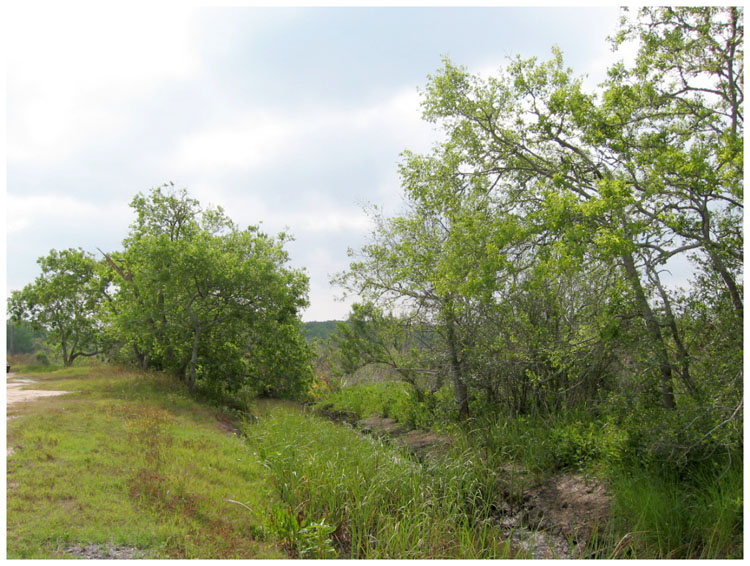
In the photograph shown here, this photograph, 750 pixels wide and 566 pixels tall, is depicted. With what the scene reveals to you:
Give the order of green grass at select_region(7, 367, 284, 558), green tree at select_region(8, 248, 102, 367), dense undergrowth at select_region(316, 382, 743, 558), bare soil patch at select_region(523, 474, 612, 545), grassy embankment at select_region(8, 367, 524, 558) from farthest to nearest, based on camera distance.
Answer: green tree at select_region(8, 248, 102, 367) → bare soil patch at select_region(523, 474, 612, 545) → dense undergrowth at select_region(316, 382, 743, 558) → grassy embankment at select_region(8, 367, 524, 558) → green grass at select_region(7, 367, 284, 558)

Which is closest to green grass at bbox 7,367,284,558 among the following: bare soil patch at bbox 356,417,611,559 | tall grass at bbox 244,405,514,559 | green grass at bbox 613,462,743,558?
tall grass at bbox 244,405,514,559

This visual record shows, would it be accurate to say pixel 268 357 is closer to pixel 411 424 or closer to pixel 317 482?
pixel 411 424

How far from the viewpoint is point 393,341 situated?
17.2 metres

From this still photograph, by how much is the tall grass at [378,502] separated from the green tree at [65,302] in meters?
26.6

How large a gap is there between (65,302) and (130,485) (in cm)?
3041

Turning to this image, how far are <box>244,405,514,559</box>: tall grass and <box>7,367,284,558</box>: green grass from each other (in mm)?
544

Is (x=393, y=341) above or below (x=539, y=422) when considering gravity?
above

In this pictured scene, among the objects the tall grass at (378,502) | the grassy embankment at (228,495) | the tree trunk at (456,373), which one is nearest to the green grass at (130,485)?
the grassy embankment at (228,495)

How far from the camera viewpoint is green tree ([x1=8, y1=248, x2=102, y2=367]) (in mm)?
31797

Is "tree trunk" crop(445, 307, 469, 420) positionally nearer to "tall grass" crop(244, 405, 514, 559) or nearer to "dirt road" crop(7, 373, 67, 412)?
"tall grass" crop(244, 405, 514, 559)

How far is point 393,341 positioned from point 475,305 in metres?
4.68

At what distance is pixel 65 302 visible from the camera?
109 feet

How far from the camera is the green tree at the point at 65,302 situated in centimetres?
3180

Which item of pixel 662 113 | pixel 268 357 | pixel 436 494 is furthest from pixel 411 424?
pixel 662 113
